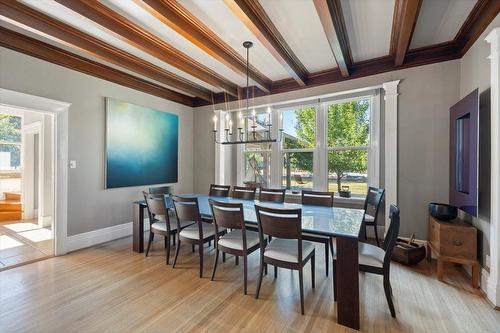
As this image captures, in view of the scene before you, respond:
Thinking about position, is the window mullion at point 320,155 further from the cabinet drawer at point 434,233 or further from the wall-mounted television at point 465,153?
the wall-mounted television at point 465,153

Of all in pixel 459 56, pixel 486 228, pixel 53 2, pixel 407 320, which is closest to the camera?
pixel 407 320

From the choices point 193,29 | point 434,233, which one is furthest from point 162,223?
point 434,233

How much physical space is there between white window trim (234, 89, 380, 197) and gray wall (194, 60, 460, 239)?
0.40 meters

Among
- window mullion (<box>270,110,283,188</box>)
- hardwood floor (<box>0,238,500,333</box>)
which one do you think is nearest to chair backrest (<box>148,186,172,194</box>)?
hardwood floor (<box>0,238,500,333</box>)

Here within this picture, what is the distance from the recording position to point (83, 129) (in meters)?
3.47

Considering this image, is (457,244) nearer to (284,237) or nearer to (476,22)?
(284,237)

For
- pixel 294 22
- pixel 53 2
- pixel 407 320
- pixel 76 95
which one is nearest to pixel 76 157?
pixel 76 95

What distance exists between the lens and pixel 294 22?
252 centimetres

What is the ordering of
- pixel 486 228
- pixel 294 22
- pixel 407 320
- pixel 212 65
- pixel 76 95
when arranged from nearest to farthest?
pixel 407 320
pixel 486 228
pixel 294 22
pixel 76 95
pixel 212 65

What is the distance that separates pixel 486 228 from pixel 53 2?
476cm

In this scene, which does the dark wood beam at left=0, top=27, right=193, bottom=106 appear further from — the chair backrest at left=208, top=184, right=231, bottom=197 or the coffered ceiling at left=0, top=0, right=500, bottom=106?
the chair backrest at left=208, top=184, right=231, bottom=197

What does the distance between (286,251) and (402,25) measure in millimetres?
2634

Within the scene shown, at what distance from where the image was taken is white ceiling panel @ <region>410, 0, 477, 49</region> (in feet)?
7.30

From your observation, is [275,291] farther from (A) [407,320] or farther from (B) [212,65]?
(B) [212,65]
